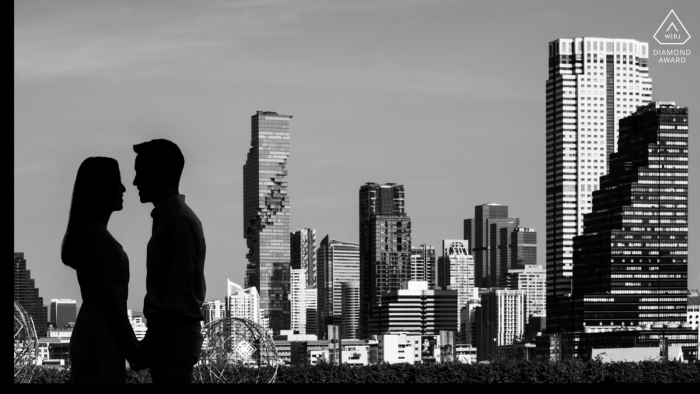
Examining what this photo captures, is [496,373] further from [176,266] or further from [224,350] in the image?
[176,266]

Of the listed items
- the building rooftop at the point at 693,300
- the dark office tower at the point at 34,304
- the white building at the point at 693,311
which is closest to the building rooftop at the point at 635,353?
the white building at the point at 693,311

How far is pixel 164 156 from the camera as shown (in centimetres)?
393

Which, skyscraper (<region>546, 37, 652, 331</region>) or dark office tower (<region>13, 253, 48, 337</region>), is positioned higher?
skyscraper (<region>546, 37, 652, 331</region>)

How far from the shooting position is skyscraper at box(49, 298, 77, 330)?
153 metres

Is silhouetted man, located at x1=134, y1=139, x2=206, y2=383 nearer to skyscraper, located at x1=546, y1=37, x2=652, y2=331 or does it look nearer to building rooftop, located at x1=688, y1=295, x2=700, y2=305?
building rooftop, located at x1=688, y1=295, x2=700, y2=305

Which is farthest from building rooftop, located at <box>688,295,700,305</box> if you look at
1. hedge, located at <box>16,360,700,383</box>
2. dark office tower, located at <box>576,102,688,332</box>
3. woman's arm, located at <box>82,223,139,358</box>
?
woman's arm, located at <box>82,223,139,358</box>

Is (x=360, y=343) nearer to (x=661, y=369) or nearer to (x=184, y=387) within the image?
(x=661, y=369)

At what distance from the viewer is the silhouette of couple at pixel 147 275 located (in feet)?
12.4

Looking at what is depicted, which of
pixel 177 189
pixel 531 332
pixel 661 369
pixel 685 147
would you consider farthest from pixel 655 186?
pixel 177 189

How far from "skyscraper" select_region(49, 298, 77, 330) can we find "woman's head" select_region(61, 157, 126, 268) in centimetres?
15139

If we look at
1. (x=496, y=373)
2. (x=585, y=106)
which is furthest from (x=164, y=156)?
(x=585, y=106)

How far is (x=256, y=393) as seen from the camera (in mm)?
2938

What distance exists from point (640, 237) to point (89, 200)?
15519 centimetres

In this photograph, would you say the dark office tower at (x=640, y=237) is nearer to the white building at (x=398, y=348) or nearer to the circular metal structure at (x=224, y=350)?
the white building at (x=398, y=348)
